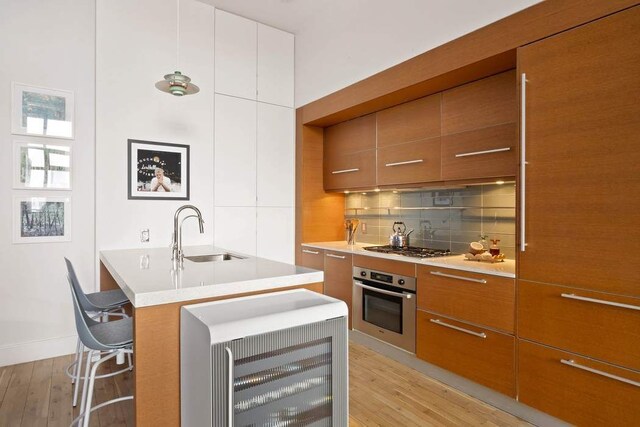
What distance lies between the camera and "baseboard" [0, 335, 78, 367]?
2973 millimetres

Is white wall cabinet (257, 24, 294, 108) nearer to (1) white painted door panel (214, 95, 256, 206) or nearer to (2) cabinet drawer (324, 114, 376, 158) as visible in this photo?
(1) white painted door panel (214, 95, 256, 206)

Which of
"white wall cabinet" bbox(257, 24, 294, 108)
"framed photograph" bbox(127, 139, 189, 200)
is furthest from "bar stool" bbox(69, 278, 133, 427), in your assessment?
"white wall cabinet" bbox(257, 24, 294, 108)

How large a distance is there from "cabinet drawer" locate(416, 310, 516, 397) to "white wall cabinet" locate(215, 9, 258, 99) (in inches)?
114

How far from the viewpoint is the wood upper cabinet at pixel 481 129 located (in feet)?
8.29

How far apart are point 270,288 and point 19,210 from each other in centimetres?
254

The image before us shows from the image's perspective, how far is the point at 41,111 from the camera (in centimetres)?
308

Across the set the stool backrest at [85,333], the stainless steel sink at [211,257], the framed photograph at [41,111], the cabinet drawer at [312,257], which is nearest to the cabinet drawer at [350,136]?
the cabinet drawer at [312,257]

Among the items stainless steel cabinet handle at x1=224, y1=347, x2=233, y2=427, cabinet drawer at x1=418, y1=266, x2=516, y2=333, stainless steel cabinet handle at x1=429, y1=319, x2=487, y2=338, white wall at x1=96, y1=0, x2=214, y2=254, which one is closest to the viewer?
stainless steel cabinet handle at x1=224, y1=347, x2=233, y2=427

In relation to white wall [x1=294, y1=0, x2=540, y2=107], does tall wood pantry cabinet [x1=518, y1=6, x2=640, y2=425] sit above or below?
below

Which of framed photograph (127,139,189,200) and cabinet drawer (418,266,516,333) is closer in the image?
cabinet drawer (418,266,516,333)

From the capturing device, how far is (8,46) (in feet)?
9.72

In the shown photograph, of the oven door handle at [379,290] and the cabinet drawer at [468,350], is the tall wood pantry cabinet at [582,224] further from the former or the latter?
the oven door handle at [379,290]

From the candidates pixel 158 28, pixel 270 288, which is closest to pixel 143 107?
pixel 158 28

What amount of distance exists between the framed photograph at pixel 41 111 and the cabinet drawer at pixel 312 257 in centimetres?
248
